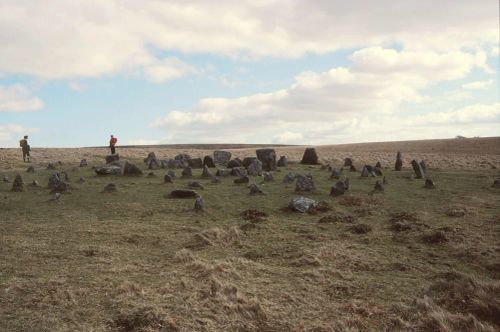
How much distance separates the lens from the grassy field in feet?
22.7

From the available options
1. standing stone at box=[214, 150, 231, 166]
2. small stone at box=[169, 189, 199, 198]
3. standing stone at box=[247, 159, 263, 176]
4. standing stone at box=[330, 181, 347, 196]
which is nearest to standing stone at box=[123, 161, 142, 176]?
standing stone at box=[247, 159, 263, 176]

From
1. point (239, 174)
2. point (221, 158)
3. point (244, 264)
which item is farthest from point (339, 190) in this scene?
point (221, 158)

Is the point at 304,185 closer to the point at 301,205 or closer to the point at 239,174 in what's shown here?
the point at 301,205

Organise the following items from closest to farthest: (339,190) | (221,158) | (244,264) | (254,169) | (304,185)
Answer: (244,264) → (339,190) → (304,185) → (254,169) → (221,158)

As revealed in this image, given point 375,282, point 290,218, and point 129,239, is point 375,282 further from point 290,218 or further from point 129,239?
point 129,239

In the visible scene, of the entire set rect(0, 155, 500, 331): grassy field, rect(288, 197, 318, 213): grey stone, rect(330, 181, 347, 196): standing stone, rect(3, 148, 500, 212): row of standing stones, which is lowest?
rect(0, 155, 500, 331): grassy field

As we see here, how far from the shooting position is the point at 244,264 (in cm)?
937

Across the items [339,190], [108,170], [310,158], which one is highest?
[310,158]

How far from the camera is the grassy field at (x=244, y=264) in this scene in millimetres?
6918

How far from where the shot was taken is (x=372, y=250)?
10.6 m

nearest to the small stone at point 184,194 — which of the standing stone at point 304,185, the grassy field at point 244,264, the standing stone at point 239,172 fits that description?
the grassy field at point 244,264

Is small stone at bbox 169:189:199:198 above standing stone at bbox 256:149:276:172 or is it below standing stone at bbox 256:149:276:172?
below

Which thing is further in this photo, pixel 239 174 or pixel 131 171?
pixel 239 174

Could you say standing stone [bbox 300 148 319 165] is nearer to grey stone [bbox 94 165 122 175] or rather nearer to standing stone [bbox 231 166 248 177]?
→ standing stone [bbox 231 166 248 177]
